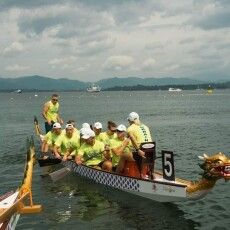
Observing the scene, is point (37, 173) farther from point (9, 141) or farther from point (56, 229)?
point (9, 141)

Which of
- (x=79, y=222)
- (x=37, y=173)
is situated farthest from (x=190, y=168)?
(x=79, y=222)

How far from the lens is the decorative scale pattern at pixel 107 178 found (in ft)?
49.2

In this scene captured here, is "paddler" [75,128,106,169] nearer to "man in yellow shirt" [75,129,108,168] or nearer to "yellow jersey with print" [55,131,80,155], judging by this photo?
"man in yellow shirt" [75,129,108,168]

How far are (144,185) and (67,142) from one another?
557cm

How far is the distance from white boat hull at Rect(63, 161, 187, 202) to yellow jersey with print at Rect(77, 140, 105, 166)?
0.32 metres

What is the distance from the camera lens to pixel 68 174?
63.6 ft

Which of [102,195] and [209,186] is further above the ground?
[209,186]

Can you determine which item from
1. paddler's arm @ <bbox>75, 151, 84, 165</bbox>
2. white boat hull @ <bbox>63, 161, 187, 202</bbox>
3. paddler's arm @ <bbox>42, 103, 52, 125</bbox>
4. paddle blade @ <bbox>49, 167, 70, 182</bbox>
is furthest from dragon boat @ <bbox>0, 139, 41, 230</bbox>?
paddler's arm @ <bbox>42, 103, 52, 125</bbox>

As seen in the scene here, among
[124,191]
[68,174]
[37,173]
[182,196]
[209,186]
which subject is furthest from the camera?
[37,173]

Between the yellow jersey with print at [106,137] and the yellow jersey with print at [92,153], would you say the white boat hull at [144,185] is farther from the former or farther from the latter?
the yellow jersey with print at [106,137]

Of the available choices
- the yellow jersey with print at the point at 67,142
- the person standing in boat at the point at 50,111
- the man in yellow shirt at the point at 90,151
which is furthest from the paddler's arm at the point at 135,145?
the person standing in boat at the point at 50,111

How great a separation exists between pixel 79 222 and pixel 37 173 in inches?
304

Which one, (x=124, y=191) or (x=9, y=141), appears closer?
(x=124, y=191)

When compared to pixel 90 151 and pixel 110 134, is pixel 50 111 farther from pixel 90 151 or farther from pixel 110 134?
pixel 90 151
